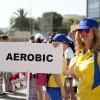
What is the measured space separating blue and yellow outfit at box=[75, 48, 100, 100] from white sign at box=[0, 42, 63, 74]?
1.23 m

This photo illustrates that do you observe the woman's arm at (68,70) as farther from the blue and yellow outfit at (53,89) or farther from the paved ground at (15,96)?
the paved ground at (15,96)

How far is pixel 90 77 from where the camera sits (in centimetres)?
289

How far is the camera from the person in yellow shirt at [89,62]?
2.89 m

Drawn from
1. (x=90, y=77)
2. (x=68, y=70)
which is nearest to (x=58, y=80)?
(x=68, y=70)

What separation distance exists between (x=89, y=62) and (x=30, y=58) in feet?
5.07

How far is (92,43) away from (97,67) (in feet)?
0.90

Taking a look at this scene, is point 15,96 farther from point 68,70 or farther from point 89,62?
point 89,62

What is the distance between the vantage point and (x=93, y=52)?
2.96 m

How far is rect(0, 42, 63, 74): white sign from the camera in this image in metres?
4.24

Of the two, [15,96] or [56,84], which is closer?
[56,84]

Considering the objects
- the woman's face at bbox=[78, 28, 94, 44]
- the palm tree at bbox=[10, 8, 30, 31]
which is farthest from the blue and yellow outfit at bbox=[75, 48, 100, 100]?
the palm tree at bbox=[10, 8, 30, 31]

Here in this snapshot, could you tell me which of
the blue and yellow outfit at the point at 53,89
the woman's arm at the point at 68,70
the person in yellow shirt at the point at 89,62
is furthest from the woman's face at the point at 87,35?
the blue and yellow outfit at the point at 53,89

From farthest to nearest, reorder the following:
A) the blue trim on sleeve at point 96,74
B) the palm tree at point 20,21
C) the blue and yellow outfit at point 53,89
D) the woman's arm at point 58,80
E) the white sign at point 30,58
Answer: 1. the palm tree at point 20,21
2. the blue and yellow outfit at point 53,89
3. the woman's arm at point 58,80
4. the white sign at point 30,58
5. the blue trim on sleeve at point 96,74

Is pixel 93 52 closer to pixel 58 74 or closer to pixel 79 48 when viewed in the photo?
pixel 79 48
